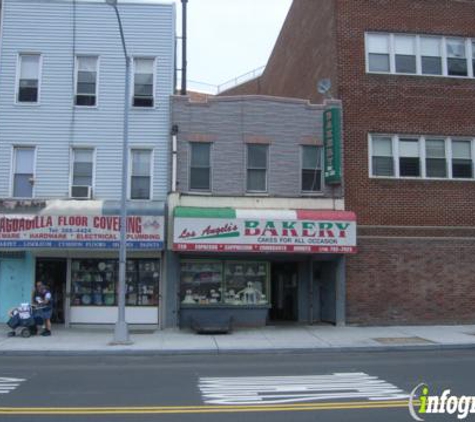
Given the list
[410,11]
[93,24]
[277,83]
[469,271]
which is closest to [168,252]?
[93,24]

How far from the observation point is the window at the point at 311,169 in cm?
2002

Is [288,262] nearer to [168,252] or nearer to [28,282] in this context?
[168,252]

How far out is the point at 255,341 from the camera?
1625 cm

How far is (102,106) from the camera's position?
64.6 ft

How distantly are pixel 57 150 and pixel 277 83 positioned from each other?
14.2 m

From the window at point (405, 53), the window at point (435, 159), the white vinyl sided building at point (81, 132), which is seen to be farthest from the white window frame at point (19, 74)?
the window at point (435, 159)

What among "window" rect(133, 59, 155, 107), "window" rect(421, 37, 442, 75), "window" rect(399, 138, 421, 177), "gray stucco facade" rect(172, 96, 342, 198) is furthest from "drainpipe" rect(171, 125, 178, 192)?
"window" rect(421, 37, 442, 75)

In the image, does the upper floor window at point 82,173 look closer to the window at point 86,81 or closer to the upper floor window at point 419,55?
the window at point 86,81

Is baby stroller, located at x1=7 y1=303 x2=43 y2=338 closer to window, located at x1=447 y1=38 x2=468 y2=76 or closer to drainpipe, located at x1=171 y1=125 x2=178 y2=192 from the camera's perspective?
drainpipe, located at x1=171 y1=125 x2=178 y2=192

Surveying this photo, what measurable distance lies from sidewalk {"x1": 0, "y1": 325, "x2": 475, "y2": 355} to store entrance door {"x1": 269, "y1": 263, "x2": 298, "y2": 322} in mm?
2149

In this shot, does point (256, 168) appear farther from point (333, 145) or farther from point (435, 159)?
point (435, 159)

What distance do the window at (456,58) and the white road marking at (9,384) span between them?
55.4 ft

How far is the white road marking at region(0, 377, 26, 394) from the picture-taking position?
31.8ft

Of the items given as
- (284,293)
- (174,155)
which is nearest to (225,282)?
(284,293)
